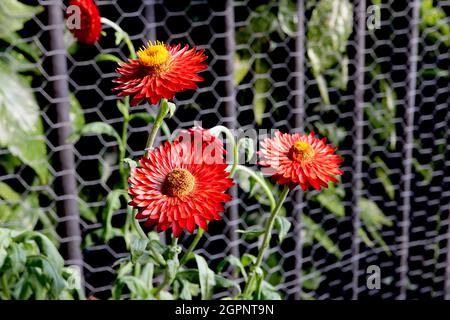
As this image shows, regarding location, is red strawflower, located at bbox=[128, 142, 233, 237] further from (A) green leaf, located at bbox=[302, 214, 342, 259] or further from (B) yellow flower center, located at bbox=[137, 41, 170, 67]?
(A) green leaf, located at bbox=[302, 214, 342, 259]

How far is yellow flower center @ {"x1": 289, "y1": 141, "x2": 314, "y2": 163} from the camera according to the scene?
32.5 inches

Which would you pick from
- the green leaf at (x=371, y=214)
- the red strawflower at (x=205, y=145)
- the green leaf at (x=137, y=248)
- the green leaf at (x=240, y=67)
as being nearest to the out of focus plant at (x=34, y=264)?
the green leaf at (x=137, y=248)

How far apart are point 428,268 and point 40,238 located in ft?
4.35

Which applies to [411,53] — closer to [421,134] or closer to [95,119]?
[421,134]

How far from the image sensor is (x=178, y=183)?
757mm

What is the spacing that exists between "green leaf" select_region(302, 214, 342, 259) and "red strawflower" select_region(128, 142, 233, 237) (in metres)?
1.09

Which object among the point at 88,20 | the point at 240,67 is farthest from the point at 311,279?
the point at 88,20

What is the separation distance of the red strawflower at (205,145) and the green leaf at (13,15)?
2.22 feet

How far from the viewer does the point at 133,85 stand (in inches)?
31.4

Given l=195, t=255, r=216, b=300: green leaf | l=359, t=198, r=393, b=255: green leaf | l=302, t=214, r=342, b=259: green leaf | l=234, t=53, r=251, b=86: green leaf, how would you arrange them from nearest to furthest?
l=195, t=255, r=216, b=300: green leaf
l=234, t=53, r=251, b=86: green leaf
l=302, t=214, r=342, b=259: green leaf
l=359, t=198, r=393, b=255: green leaf

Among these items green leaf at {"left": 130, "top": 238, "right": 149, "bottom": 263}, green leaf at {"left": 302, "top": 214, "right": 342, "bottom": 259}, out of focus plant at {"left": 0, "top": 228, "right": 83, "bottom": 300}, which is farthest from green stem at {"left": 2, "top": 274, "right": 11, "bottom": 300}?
green leaf at {"left": 302, "top": 214, "right": 342, "bottom": 259}

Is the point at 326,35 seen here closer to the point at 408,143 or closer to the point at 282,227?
the point at 408,143
